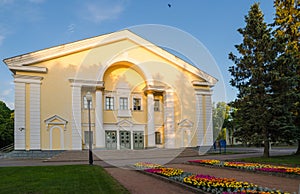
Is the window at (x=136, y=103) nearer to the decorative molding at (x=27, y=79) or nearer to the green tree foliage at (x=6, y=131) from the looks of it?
the decorative molding at (x=27, y=79)

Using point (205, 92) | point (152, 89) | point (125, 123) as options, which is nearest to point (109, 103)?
point (125, 123)

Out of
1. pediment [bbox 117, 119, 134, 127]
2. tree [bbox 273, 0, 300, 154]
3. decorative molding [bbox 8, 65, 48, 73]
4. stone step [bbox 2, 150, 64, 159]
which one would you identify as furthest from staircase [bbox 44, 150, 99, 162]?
tree [bbox 273, 0, 300, 154]

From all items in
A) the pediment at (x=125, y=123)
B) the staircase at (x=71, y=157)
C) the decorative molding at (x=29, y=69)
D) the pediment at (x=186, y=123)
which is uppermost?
the decorative molding at (x=29, y=69)

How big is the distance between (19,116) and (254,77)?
2133 centimetres

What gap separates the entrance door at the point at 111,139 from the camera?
3321 cm

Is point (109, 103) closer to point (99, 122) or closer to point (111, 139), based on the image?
point (99, 122)

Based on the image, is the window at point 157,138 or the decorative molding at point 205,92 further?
the window at point 157,138

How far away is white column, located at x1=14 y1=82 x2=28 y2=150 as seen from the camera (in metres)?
27.9

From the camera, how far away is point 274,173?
12.6 meters

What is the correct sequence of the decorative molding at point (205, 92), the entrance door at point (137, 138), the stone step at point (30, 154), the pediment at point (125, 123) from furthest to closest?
the entrance door at point (137, 138) < the pediment at point (125, 123) < the stone step at point (30, 154) < the decorative molding at point (205, 92)

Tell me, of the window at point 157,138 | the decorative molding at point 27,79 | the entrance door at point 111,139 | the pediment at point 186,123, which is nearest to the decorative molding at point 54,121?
the decorative molding at point 27,79

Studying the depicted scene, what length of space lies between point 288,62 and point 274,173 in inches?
447

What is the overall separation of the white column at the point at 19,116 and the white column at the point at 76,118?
4.75 meters

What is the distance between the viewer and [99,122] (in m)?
31.7
